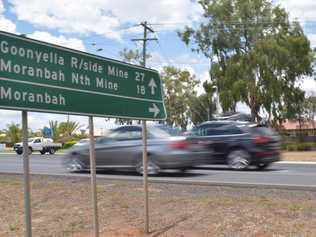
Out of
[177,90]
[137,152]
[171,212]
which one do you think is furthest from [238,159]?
[177,90]

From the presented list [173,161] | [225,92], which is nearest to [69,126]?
[225,92]

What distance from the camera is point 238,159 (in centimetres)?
1894

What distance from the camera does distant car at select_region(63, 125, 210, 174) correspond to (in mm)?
15617

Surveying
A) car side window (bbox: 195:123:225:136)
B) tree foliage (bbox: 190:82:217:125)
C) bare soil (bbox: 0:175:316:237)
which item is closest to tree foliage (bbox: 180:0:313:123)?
tree foliage (bbox: 190:82:217:125)

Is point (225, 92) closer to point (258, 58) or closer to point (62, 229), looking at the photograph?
point (258, 58)

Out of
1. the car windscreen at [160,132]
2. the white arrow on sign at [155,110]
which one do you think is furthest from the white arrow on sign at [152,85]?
the car windscreen at [160,132]

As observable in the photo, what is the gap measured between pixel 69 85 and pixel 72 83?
0.05 m

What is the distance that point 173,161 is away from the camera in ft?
51.1

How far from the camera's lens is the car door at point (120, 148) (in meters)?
16.2

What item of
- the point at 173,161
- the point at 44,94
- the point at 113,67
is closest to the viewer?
the point at 44,94

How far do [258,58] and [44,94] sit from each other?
136 ft

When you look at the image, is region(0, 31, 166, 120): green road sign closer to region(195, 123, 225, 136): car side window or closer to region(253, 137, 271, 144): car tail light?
region(253, 137, 271, 144): car tail light

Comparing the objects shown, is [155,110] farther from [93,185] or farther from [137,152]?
[137,152]

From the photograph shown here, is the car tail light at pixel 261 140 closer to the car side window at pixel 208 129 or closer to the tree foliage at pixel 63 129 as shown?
the car side window at pixel 208 129
